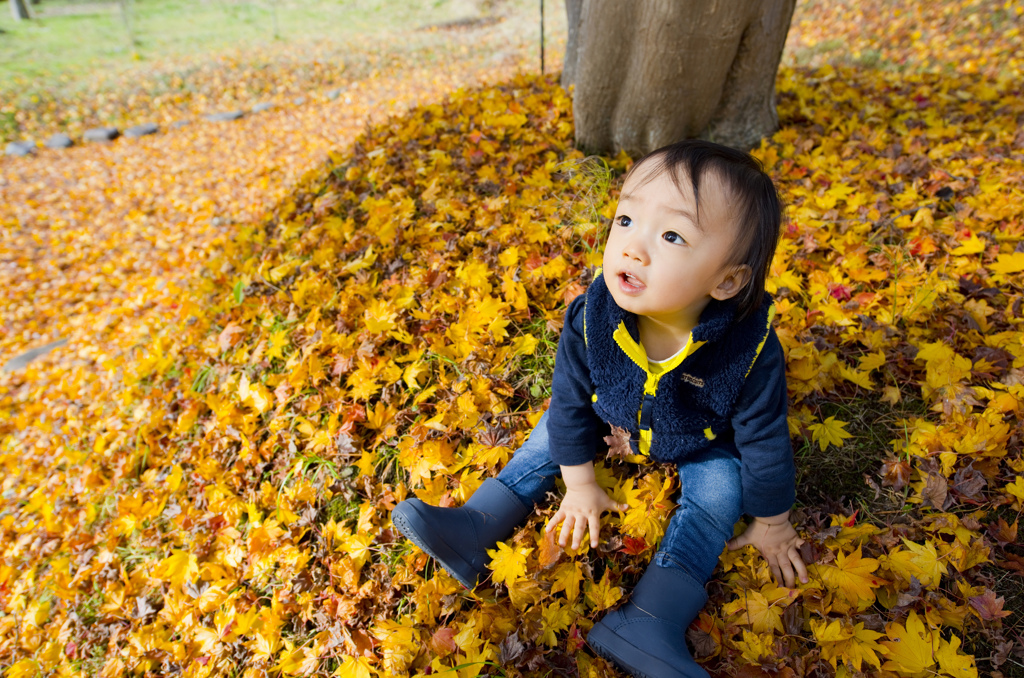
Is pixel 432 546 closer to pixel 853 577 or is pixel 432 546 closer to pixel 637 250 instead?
pixel 637 250

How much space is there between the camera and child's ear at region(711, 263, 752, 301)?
1.27 metres

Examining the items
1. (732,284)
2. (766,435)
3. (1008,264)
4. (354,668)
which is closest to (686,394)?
(766,435)

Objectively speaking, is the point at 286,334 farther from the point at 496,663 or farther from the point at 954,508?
the point at 954,508

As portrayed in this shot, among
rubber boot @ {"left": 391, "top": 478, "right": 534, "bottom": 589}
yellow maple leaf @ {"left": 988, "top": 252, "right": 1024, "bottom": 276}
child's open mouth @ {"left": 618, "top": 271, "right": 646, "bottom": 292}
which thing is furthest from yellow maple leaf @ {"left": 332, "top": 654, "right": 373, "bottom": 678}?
yellow maple leaf @ {"left": 988, "top": 252, "right": 1024, "bottom": 276}

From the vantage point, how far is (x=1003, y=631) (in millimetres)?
1326

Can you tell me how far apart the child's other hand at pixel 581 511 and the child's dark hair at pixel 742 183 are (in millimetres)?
769

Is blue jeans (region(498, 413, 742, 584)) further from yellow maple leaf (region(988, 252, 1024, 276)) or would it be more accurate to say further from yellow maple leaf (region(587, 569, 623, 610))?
yellow maple leaf (region(988, 252, 1024, 276))

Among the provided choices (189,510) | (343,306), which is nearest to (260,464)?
(189,510)

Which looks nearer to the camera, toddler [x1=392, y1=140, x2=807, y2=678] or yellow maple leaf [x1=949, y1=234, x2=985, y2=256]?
toddler [x1=392, y1=140, x2=807, y2=678]

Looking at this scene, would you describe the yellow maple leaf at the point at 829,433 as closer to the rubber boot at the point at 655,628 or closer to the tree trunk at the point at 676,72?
the rubber boot at the point at 655,628

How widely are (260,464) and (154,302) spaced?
10.3 ft

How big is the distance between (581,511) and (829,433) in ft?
2.79

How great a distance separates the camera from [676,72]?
2.67 meters

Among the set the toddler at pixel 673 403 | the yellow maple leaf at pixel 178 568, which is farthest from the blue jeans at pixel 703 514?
the yellow maple leaf at pixel 178 568
